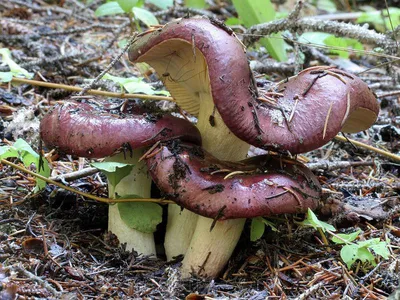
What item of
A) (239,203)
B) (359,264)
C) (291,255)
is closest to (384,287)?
A: (359,264)

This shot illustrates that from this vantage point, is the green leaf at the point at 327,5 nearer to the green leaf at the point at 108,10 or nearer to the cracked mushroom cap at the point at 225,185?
the green leaf at the point at 108,10

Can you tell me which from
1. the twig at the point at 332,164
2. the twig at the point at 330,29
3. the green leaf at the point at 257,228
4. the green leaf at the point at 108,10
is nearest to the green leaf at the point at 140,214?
the green leaf at the point at 257,228

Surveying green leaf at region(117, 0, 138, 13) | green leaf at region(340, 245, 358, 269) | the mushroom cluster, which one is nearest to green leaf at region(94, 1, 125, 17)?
green leaf at region(117, 0, 138, 13)

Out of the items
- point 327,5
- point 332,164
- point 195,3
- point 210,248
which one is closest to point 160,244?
point 210,248

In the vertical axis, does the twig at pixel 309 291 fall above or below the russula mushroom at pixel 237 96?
below

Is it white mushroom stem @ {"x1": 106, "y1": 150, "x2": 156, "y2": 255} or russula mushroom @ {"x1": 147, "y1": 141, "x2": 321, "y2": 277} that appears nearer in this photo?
russula mushroom @ {"x1": 147, "y1": 141, "x2": 321, "y2": 277}

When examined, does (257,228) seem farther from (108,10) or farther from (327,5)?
(327,5)

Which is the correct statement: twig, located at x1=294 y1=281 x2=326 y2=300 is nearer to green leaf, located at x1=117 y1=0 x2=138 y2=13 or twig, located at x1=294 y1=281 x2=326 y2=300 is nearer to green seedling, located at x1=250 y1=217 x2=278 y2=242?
green seedling, located at x1=250 y1=217 x2=278 y2=242
